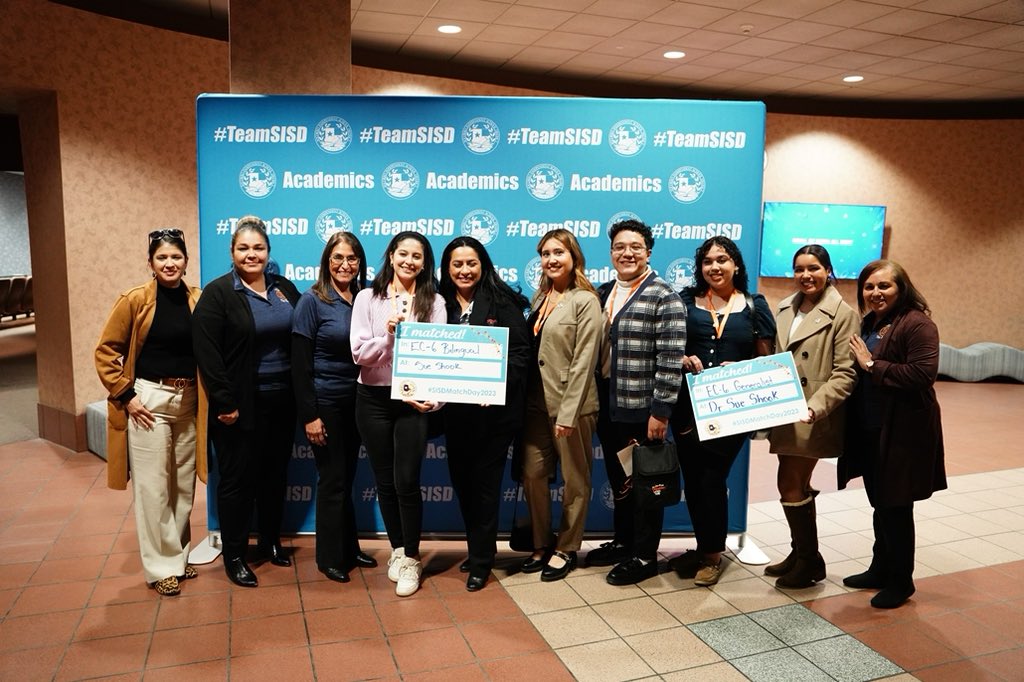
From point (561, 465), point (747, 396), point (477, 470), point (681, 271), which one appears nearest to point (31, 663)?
point (477, 470)

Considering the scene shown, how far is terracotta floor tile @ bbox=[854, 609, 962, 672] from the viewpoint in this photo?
2738mm

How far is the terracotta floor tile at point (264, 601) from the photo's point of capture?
3064mm

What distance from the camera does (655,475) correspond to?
3135mm

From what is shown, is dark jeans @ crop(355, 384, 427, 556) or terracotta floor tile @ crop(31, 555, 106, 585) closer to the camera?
dark jeans @ crop(355, 384, 427, 556)

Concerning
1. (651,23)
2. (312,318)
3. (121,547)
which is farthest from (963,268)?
(121,547)

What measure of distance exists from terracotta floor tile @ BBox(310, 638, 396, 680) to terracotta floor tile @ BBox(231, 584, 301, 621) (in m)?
0.39

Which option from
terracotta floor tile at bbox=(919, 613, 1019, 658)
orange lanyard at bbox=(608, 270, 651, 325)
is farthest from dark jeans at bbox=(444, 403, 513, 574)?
terracotta floor tile at bbox=(919, 613, 1019, 658)

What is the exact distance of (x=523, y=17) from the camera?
607cm

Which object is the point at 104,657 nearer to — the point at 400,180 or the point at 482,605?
the point at 482,605

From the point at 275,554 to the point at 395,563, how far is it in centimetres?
64

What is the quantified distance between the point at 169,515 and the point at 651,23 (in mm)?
5317

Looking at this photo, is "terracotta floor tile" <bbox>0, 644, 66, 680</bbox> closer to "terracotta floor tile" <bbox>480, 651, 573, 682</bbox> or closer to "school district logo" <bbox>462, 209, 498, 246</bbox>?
"terracotta floor tile" <bbox>480, 651, 573, 682</bbox>

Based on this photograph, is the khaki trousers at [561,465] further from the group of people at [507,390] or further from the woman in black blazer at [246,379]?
the woman in black blazer at [246,379]

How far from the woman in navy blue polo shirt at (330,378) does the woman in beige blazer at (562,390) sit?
0.83 metres
